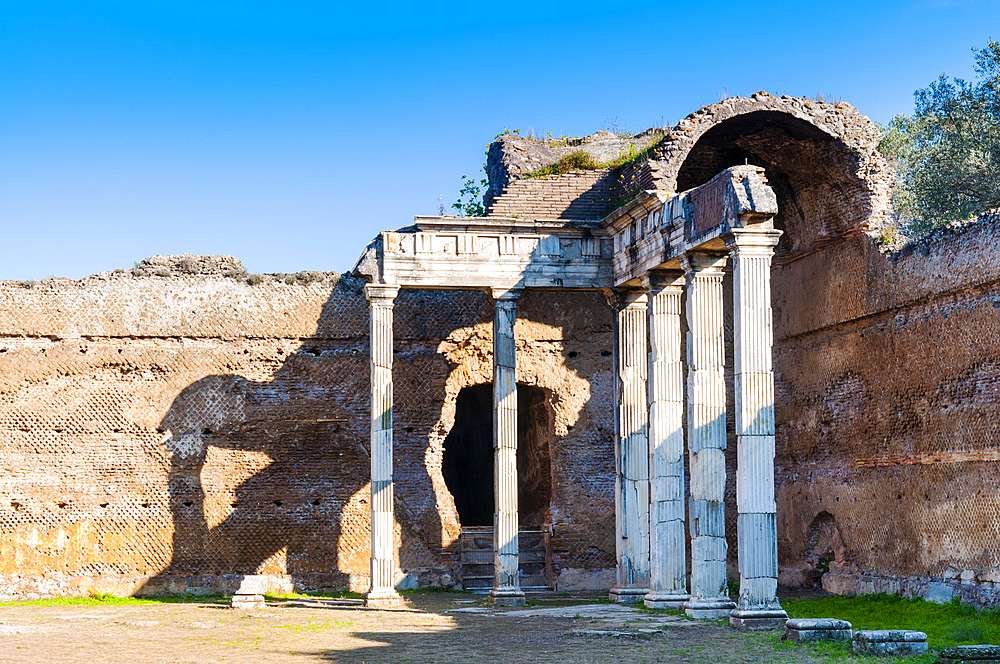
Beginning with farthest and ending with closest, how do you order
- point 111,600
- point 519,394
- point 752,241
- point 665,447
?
point 519,394 → point 111,600 → point 665,447 → point 752,241

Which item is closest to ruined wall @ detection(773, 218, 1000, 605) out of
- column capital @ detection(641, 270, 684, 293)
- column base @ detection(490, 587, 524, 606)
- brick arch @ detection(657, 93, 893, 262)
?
brick arch @ detection(657, 93, 893, 262)

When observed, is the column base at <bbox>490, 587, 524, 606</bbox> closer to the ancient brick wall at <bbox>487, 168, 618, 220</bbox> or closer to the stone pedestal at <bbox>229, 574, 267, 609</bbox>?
the stone pedestal at <bbox>229, 574, 267, 609</bbox>

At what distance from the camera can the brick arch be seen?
15695 mm

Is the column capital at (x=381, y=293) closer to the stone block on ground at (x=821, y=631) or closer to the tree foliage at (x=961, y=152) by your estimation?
the stone block on ground at (x=821, y=631)

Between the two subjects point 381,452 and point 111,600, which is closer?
point 381,452

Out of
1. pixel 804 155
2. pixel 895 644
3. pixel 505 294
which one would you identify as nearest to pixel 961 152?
pixel 804 155

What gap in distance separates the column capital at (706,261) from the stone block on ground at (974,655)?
575 centimetres

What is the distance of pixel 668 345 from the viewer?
14781mm

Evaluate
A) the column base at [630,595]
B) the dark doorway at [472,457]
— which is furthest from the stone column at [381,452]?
the dark doorway at [472,457]

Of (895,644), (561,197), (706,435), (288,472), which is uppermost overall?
(561,197)

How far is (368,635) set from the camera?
38.1 ft

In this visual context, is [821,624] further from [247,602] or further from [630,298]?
[247,602]

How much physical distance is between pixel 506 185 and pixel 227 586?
7.18 m

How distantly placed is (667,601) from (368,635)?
13.9ft
